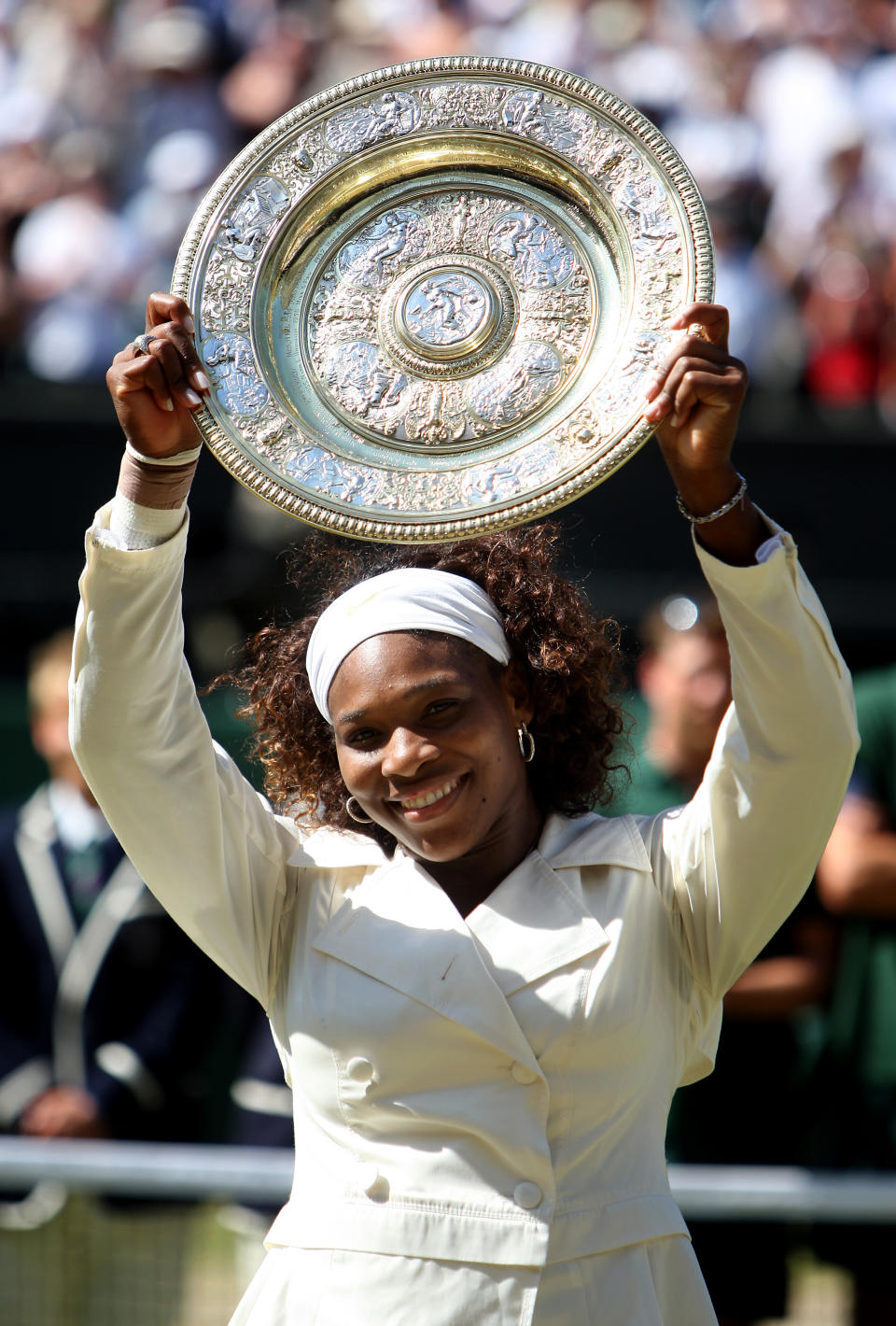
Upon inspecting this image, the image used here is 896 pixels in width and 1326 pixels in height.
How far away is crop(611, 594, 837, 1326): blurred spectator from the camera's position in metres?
4.29

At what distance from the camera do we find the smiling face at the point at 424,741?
99.4 inches

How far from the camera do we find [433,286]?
108 inches

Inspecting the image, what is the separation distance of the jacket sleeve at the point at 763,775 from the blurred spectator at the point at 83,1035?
2502mm

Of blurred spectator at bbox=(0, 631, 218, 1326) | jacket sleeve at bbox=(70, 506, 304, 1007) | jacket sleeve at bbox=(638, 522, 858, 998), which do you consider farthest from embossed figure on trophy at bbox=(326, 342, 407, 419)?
blurred spectator at bbox=(0, 631, 218, 1326)

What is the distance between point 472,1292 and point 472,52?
6.36m

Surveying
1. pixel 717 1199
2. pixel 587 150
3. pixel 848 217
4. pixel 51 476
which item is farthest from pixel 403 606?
pixel 848 217

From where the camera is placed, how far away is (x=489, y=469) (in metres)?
2.59

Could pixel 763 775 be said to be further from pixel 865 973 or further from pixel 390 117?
pixel 865 973

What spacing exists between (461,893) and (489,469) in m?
0.67

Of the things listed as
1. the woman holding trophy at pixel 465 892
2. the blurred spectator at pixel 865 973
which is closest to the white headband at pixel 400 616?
the woman holding trophy at pixel 465 892

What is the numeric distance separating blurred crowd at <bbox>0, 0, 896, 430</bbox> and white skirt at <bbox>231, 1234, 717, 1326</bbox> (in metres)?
4.93

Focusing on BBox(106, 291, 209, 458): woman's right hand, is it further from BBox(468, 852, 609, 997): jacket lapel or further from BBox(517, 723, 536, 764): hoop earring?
BBox(468, 852, 609, 997): jacket lapel

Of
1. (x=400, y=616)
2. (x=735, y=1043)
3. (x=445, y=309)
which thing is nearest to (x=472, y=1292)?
(x=400, y=616)

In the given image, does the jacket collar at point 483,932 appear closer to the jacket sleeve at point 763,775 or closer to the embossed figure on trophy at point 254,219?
the jacket sleeve at point 763,775
